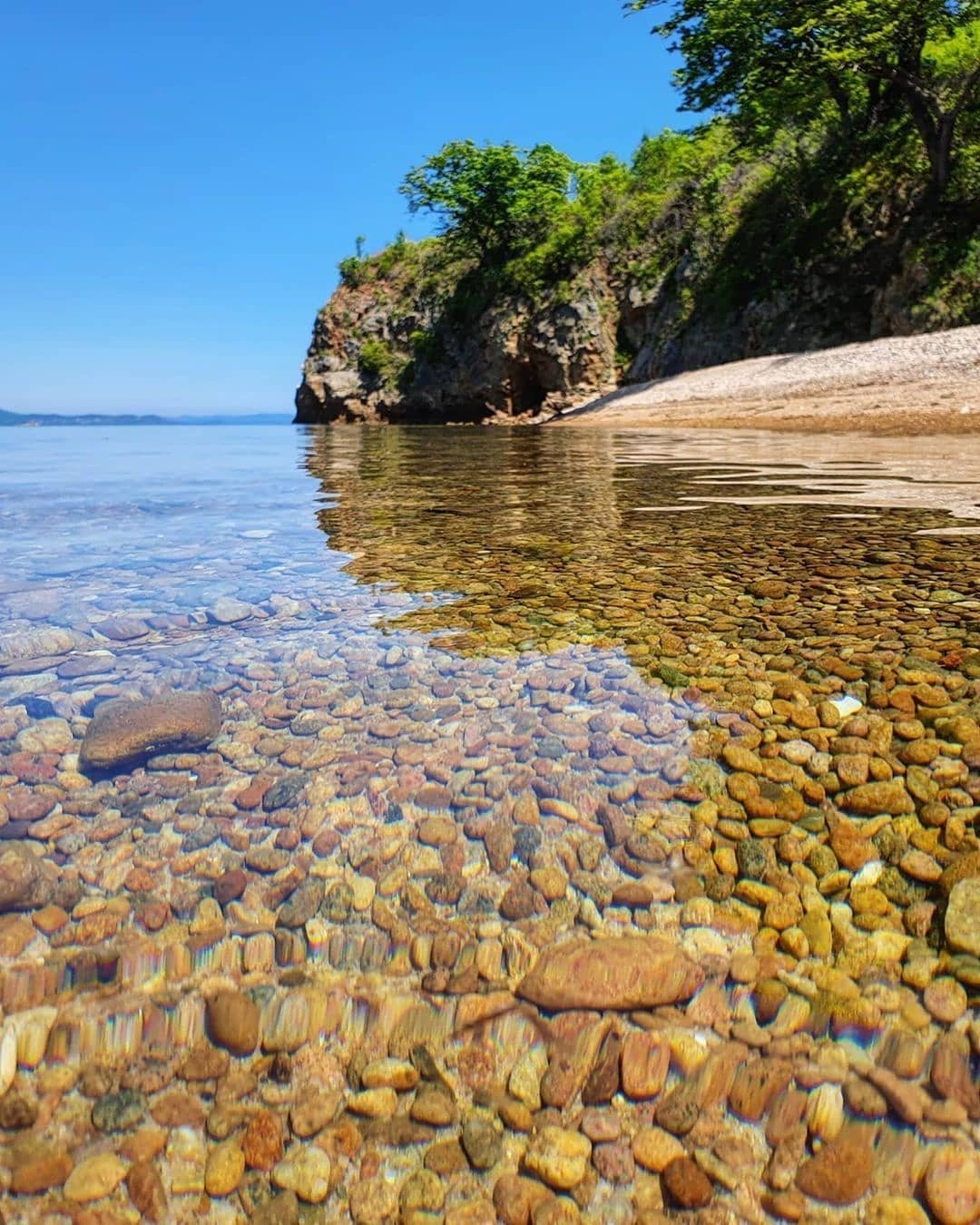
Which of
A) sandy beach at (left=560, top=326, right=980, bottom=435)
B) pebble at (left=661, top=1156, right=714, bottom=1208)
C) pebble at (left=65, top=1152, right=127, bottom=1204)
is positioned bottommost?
pebble at (left=661, top=1156, right=714, bottom=1208)

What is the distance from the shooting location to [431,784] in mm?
2172

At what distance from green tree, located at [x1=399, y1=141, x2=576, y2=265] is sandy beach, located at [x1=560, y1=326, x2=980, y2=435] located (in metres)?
19.2

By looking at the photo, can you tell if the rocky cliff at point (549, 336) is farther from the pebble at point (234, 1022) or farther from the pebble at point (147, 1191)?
the pebble at point (147, 1191)

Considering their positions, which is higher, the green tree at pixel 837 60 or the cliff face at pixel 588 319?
the green tree at pixel 837 60

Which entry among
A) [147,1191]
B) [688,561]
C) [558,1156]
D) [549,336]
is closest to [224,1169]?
[147,1191]

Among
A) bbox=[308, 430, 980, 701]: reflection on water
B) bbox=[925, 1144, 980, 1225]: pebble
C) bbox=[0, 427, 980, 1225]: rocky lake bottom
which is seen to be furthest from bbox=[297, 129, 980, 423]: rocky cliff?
bbox=[925, 1144, 980, 1225]: pebble

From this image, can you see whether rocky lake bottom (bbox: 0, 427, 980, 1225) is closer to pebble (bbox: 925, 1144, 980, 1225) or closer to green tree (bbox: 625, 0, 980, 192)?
pebble (bbox: 925, 1144, 980, 1225)

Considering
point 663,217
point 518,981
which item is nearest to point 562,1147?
point 518,981

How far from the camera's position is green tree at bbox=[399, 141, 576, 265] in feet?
113

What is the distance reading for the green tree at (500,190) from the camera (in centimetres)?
3441

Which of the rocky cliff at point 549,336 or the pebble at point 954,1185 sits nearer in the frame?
the pebble at point 954,1185

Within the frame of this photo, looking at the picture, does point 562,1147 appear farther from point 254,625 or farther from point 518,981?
point 254,625

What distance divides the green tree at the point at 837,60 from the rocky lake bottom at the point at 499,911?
20835 mm

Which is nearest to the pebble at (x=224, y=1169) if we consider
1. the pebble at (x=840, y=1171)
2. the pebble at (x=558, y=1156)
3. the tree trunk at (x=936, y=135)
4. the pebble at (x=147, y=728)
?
the pebble at (x=558, y=1156)
